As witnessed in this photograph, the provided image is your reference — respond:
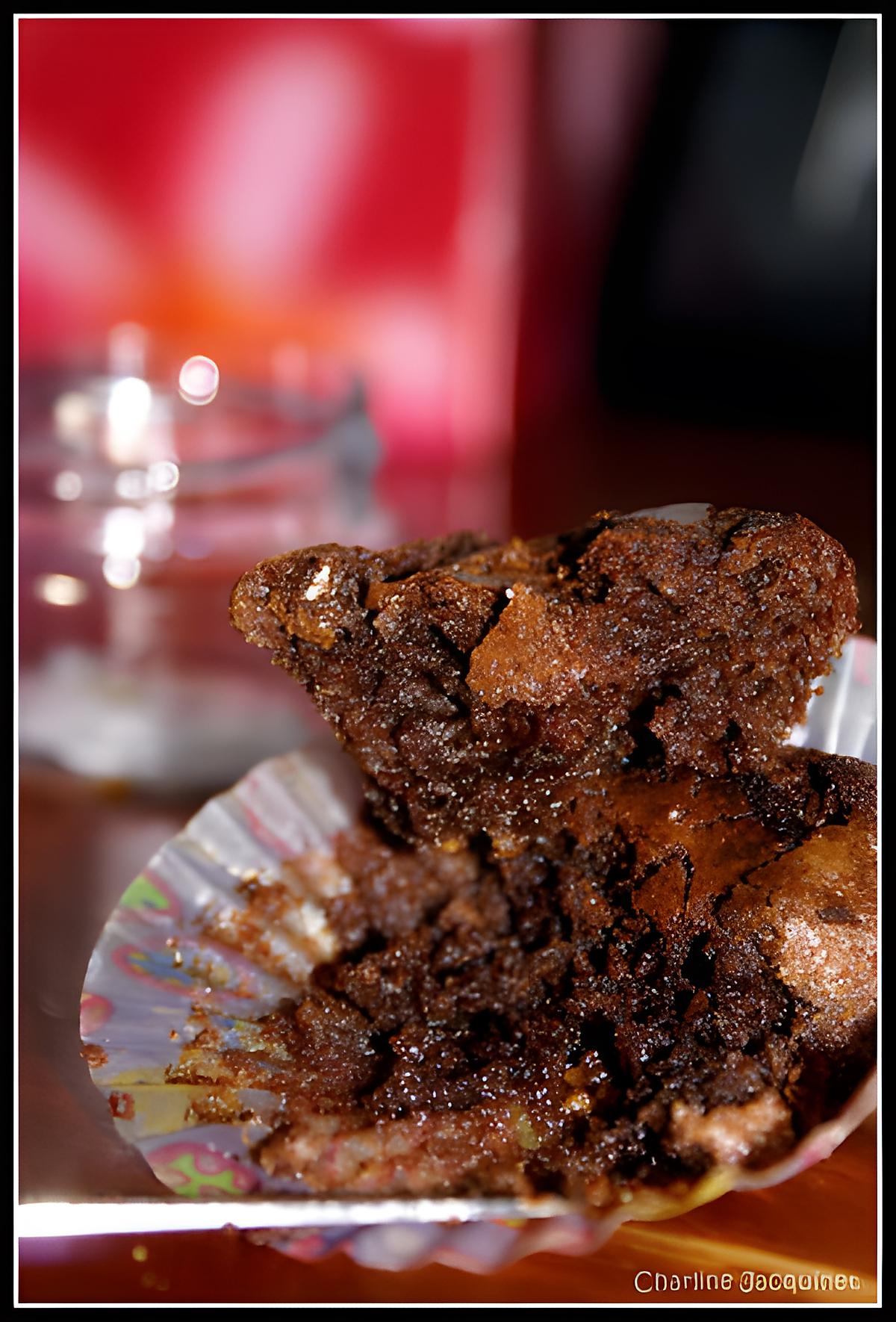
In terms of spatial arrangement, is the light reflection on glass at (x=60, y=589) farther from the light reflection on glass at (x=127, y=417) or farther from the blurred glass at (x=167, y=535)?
the light reflection on glass at (x=127, y=417)

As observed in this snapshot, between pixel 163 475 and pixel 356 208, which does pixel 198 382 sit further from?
pixel 356 208

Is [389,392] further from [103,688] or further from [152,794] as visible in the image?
[152,794]

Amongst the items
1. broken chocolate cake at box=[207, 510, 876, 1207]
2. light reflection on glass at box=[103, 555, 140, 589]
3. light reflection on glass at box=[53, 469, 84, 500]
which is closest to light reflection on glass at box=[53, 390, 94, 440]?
light reflection on glass at box=[53, 469, 84, 500]

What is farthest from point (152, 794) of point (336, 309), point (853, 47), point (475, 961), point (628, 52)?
point (336, 309)

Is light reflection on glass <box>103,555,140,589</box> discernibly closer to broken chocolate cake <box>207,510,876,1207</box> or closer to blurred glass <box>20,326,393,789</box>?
blurred glass <box>20,326,393,789</box>

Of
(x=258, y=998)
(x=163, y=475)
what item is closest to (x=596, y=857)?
(x=258, y=998)

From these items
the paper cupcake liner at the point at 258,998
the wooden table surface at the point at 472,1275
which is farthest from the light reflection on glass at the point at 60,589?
the wooden table surface at the point at 472,1275
